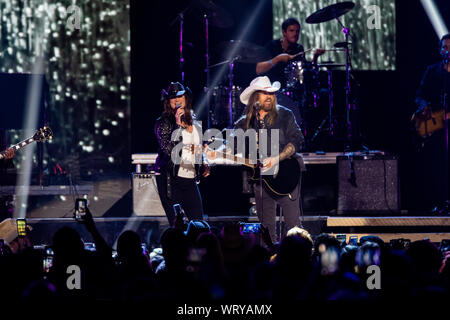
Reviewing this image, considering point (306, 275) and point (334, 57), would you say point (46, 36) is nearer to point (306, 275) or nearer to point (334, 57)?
point (334, 57)

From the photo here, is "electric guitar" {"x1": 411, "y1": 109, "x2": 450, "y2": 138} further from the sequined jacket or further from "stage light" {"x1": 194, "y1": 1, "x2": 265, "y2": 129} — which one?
the sequined jacket

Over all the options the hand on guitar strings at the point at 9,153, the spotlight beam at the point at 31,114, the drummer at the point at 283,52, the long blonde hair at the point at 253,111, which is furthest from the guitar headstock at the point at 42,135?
the drummer at the point at 283,52

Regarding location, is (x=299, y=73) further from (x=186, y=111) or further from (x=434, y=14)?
(x=186, y=111)

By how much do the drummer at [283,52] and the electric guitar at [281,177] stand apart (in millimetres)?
2505

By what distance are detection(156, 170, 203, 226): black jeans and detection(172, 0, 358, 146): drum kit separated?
9.48ft

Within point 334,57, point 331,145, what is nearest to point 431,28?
point 334,57

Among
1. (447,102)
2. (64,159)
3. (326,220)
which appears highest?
(447,102)

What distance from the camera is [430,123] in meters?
8.73

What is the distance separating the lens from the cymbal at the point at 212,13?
8.95 m

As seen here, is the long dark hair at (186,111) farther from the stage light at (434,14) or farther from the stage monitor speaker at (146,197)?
the stage light at (434,14)

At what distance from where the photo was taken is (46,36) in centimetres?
895

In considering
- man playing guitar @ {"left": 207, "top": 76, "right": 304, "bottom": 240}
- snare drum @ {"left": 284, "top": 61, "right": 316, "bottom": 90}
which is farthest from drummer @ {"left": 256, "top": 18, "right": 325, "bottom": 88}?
man playing guitar @ {"left": 207, "top": 76, "right": 304, "bottom": 240}

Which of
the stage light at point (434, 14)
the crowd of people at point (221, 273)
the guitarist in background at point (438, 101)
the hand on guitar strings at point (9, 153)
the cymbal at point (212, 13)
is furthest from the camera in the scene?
the stage light at point (434, 14)
